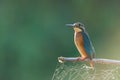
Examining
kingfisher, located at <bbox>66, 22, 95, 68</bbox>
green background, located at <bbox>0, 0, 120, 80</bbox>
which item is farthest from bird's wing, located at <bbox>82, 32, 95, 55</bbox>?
green background, located at <bbox>0, 0, 120, 80</bbox>

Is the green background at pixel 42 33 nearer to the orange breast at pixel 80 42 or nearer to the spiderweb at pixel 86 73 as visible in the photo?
the orange breast at pixel 80 42

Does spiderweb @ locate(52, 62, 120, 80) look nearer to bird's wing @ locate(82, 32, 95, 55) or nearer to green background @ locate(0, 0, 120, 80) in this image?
bird's wing @ locate(82, 32, 95, 55)

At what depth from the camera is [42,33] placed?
13.0 feet

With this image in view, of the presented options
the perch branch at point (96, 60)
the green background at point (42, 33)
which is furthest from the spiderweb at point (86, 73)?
the green background at point (42, 33)

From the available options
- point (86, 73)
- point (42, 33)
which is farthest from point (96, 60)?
point (42, 33)

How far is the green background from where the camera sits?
388 centimetres

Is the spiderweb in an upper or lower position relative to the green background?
upper

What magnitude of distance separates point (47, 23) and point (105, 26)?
45cm

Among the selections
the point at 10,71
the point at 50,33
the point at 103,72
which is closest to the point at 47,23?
the point at 50,33

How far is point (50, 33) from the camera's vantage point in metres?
3.92

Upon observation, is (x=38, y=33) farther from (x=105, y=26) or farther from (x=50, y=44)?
(x=105, y=26)

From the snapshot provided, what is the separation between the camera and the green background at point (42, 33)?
12.7 feet

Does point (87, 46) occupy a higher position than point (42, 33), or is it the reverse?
point (87, 46)

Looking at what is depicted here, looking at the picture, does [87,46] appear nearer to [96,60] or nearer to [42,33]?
[96,60]
